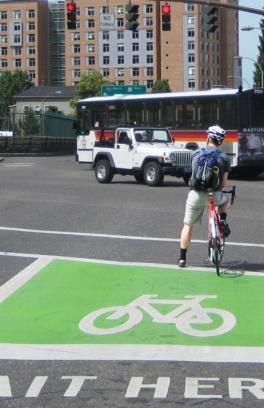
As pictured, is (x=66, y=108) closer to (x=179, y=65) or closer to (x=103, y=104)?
(x=179, y=65)

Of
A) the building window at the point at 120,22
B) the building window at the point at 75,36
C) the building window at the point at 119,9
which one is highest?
the building window at the point at 119,9

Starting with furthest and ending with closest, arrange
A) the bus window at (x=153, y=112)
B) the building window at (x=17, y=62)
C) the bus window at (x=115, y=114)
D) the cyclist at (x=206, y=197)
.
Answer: the building window at (x=17, y=62), the bus window at (x=115, y=114), the bus window at (x=153, y=112), the cyclist at (x=206, y=197)

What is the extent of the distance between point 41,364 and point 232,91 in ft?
80.3

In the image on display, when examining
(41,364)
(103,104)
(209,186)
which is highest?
(103,104)

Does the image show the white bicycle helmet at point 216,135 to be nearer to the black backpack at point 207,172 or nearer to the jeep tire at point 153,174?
the black backpack at point 207,172

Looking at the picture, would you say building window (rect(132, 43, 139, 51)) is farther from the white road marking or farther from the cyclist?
the cyclist

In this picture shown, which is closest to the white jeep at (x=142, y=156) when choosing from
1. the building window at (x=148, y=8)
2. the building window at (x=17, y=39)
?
the building window at (x=148, y=8)

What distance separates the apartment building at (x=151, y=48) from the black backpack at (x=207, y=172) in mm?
148947

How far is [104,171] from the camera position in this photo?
26.7 m

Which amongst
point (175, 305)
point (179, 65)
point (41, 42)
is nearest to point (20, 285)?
point (175, 305)

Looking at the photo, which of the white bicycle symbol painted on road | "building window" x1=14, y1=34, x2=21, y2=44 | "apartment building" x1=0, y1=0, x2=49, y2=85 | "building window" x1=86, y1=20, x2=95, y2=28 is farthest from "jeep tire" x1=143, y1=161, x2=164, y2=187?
"building window" x1=14, y1=34, x2=21, y2=44

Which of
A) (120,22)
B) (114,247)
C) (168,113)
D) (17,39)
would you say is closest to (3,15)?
(17,39)

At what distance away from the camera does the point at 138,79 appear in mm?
166000

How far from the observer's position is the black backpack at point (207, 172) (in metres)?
9.62
